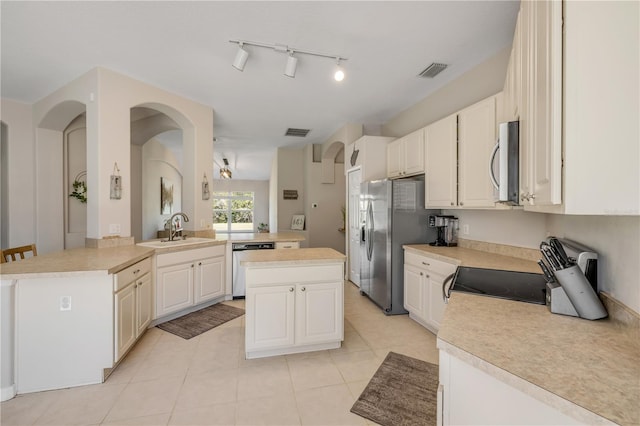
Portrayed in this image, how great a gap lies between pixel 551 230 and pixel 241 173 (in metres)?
9.54

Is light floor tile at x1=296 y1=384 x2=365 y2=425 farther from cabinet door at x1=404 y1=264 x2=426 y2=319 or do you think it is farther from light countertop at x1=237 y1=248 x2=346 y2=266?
cabinet door at x1=404 y1=264 x2=426 y2=319

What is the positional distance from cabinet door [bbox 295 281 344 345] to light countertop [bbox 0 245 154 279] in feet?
4.90

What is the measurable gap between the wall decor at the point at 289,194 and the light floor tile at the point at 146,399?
4875mm

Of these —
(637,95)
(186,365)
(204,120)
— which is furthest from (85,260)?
(637,95)

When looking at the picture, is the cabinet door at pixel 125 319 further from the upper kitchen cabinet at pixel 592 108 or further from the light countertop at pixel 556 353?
the upper kitchen cabinet at pixel 592 108

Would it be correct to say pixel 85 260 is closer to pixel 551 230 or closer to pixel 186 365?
pixel 186 365

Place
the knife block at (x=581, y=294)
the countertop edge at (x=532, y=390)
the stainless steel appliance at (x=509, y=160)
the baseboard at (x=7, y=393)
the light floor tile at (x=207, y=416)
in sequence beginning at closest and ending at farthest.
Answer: the countertop edge at (x=532, y=390)
the knife block at (x=581, y=294)
the stainless steel appliance at (x=509, y=160)
the light floor tile at (x=207, y=416)
the baseboard at (x=7, y=393)

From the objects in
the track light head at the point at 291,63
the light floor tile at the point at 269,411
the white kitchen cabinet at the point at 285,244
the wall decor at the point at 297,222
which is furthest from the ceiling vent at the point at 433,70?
the wall decor at the point at 297,222

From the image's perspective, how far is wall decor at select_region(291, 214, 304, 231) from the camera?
6.39 metres

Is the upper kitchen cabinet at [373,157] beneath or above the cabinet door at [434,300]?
above

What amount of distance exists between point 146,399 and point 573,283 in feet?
8.35

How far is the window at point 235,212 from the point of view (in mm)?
11117

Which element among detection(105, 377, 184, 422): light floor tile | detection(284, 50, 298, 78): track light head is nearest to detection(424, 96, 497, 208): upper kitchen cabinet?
detection(284, 50, 298, 78): track light head

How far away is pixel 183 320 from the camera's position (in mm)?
3254
